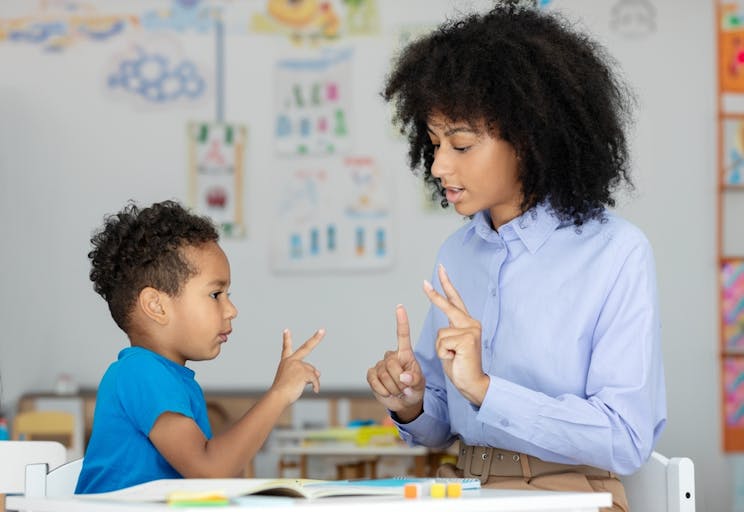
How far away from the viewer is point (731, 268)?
5.40 m

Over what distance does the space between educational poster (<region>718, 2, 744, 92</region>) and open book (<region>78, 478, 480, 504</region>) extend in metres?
4.41

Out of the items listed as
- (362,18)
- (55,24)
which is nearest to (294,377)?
(362,18)

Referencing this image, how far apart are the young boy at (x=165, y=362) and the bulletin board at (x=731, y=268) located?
3.81 metres

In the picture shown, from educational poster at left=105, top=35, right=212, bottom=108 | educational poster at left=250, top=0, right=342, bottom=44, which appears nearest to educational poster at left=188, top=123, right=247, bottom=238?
educational poster at left=105, top=35, right=212, bottom=108

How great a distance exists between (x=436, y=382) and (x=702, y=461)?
3578mm

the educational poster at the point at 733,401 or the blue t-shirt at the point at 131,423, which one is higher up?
the blue t-shirt at the point at 131,423

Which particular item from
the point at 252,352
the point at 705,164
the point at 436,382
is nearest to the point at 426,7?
the point at 705,164

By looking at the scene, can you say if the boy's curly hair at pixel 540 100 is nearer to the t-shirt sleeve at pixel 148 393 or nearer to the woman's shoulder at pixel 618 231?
the woman's shoulder at pixel 618 231

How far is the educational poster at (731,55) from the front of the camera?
5422 mm

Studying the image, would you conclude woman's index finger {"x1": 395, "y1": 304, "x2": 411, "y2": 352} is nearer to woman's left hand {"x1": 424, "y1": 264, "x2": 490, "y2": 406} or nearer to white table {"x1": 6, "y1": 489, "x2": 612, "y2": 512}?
woman's left hand {"x1": 424, "y1": 264, "x2": 490, "y2": 406}

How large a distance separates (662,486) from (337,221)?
12.7ft

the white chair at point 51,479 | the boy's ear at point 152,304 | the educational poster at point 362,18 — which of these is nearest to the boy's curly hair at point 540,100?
the boy's ear at point 152,304

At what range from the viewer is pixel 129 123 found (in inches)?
222

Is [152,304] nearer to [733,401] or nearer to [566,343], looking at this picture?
[566,343]
